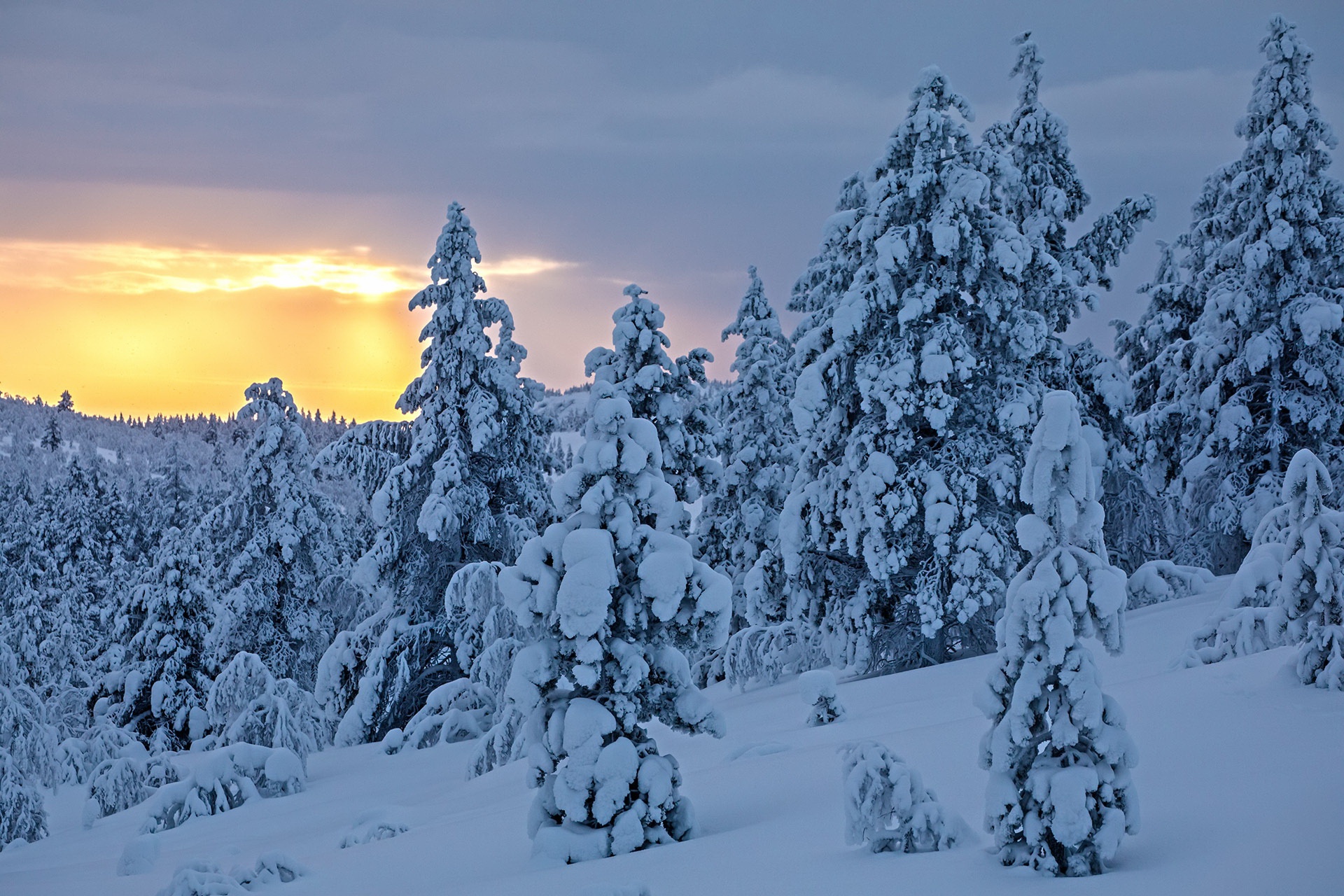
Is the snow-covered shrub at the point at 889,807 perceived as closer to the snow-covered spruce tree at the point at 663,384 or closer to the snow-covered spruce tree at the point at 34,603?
the snow-covered spruce tree at the point at 663,384

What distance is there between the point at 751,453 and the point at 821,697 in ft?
50.0

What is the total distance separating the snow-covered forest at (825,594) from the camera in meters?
Result: 7.12

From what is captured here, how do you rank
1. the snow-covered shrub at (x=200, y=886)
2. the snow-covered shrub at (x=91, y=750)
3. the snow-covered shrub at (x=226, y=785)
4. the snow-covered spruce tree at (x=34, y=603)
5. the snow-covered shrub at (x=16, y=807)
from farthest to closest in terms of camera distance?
the snow-covered spruce tree at (x=34, y=603), the snow-covered shrub at (x=91, y=750), the snow-covered shrub at (x=16, y=807), the snow-covered shrub at (x=226, y=785), the snow-covered shrub at (x=200, y=886)

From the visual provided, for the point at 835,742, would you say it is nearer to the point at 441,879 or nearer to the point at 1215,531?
the point at 441,879

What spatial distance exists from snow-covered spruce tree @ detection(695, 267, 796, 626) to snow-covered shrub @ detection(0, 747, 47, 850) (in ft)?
52.1

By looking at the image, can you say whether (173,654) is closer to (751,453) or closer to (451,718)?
(451,718)

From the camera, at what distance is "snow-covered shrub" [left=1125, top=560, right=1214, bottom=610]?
65.2 feet

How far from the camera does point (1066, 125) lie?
23609mm

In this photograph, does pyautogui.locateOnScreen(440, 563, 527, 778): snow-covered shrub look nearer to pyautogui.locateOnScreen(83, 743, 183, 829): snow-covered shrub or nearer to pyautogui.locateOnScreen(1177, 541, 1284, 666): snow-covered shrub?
pyautogui.locateOnScreen(83, 743, 183, 829): snow-covered shrub

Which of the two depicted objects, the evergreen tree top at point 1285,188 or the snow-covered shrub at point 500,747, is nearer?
the snow-covered shrub at point 500,747

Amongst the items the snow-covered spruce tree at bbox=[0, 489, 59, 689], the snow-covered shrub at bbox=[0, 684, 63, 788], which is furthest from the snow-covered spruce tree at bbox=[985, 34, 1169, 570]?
the snow-covered spruce tree at bbox=[0, 489, 59, 689]

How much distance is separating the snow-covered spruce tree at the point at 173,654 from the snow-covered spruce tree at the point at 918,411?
755 inches

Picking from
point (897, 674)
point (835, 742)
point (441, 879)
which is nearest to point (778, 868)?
point (441, 879)

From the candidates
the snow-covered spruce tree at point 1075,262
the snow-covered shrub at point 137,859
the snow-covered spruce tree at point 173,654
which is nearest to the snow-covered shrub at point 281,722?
the snow-covered shrub at point 137,859
